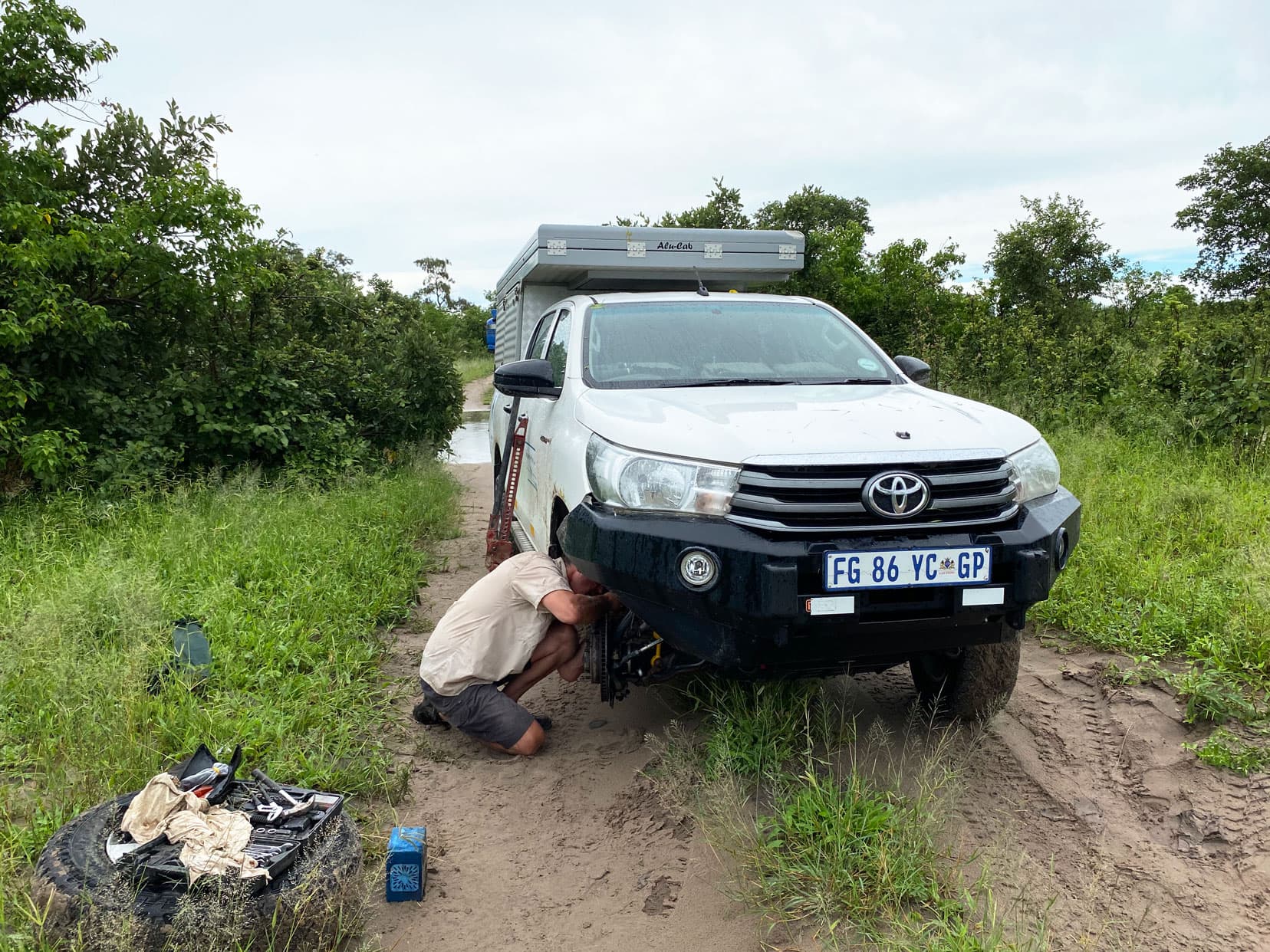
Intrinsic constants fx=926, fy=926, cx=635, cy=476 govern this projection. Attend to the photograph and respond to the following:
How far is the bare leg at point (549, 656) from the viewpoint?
3.97 meters

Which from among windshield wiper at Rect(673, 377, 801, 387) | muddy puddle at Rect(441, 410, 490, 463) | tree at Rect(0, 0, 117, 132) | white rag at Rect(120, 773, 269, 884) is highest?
tree at Rect(0, 0, 117, 132)

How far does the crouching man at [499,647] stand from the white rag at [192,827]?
1.22 meters

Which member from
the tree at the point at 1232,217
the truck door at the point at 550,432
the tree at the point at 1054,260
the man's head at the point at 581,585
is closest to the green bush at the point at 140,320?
the truck door at the point at 550,432

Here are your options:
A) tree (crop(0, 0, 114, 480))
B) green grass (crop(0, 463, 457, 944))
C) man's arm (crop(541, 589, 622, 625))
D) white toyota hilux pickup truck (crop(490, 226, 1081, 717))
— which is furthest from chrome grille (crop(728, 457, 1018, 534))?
tree (crop(0, 0, 114, 480))

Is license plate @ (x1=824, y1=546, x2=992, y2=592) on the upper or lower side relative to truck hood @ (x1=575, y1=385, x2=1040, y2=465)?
lower

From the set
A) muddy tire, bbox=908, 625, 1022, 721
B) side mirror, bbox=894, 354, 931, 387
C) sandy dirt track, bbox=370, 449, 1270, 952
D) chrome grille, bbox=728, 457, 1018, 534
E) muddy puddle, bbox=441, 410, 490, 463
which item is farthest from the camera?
muddy puddle, bbox=441, 410, 490, 463

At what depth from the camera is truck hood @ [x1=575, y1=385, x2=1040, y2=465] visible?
9.52 ft

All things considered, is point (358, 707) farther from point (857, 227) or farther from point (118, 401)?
point (857, 227)

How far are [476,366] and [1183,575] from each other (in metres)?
41.2

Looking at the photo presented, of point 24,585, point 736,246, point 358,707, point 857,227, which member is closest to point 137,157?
point 24,585

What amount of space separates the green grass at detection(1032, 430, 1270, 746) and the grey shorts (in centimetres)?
267

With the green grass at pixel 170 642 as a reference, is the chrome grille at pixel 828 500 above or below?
above

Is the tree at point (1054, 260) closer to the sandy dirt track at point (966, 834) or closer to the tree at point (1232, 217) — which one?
the tree at point (1232, 217)

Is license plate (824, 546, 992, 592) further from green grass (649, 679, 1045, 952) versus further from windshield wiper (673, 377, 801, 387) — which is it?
windshield wiper (673, 377, 801, 387)
